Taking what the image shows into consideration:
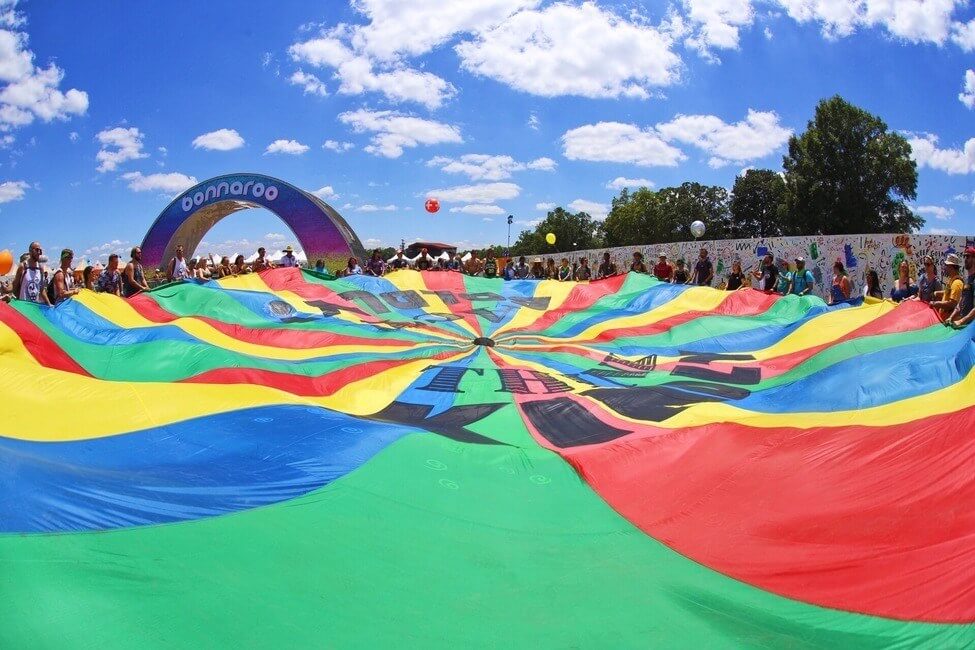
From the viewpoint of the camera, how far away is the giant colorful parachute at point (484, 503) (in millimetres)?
1578

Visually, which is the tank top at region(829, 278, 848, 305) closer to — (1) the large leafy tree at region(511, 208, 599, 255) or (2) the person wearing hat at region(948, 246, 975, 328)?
(2) the person wearing hat at region(948, 246, 975, 328)

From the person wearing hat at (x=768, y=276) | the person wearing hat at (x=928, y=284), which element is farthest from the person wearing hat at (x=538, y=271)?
the person wearing hat at (x=928, y=284)

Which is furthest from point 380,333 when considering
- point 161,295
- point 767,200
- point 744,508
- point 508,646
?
point 767,200

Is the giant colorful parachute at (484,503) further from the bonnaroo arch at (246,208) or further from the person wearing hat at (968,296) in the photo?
the bonnaroo arch at (246,208)

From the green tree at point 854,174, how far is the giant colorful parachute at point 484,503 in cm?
2125

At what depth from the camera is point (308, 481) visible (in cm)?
224

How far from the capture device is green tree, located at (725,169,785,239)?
30.5m

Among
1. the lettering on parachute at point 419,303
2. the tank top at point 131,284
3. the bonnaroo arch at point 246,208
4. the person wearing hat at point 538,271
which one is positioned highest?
the bonnaroo arch at point 246,208

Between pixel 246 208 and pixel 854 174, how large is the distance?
20221 millimetres

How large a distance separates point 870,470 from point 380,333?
13.8ft

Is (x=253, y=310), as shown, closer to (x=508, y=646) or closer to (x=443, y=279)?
(x=443, y=279)

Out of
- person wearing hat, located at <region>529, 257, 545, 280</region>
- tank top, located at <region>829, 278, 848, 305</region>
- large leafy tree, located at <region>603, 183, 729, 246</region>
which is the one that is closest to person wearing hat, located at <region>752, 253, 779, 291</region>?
tank top, located at <region>829, 278, 848, 305</region>

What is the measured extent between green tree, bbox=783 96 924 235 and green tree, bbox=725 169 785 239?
6711 mm

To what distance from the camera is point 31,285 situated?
5746 millimetres
